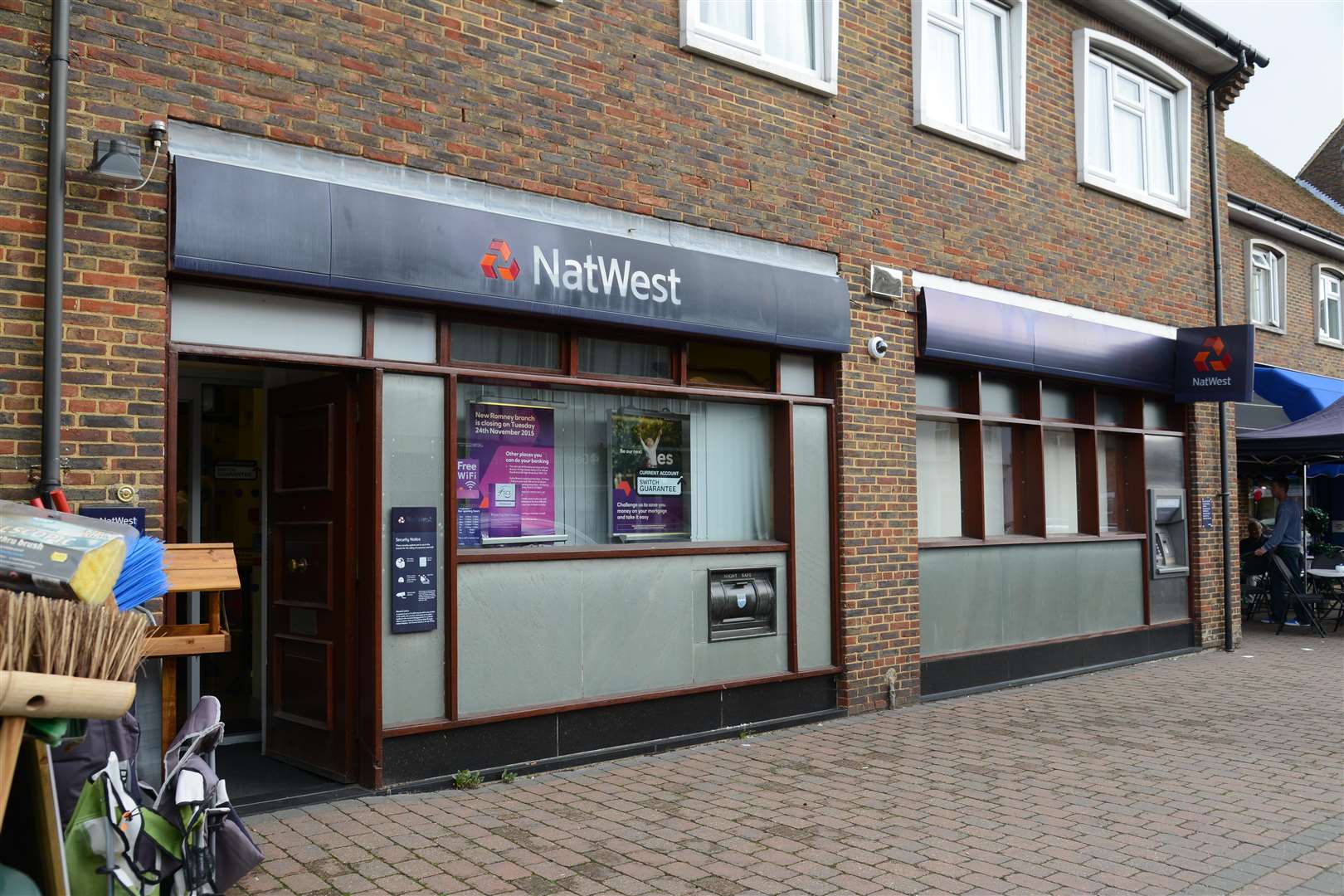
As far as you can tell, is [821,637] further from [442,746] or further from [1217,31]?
[1217,31]

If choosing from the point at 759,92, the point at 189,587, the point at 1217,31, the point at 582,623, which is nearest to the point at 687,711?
the point at 582,623

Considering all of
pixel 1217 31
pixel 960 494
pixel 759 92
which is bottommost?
pixel 960 494

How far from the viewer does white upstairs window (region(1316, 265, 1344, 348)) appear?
20.5 metres

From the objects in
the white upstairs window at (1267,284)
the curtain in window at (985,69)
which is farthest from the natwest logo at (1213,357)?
the white upstairs window at (1267,284)

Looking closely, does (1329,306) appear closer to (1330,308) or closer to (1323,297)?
(1330,308)

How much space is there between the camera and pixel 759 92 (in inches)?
331

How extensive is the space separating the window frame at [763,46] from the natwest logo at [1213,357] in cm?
588

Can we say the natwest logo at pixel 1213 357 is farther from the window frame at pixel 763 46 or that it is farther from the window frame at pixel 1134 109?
the window frame at pixel 763 46

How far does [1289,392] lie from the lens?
17969 millimetres

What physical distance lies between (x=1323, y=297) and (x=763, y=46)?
1659 cm

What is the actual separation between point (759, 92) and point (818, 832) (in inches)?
208

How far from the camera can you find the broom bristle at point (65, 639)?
3098mm

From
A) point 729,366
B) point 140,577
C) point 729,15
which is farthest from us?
point 729,15

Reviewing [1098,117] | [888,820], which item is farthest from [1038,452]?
[888,820]
